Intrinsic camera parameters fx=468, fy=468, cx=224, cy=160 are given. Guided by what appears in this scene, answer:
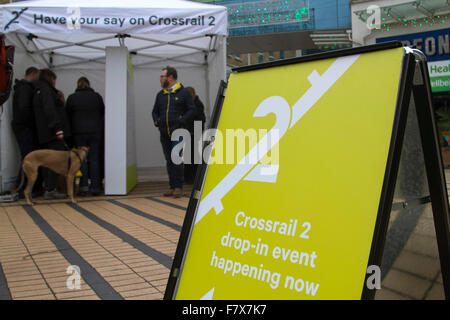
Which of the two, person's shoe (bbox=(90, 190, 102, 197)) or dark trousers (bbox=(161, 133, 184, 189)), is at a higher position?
dark trousers (bbox=(161, 133, 184, 189))

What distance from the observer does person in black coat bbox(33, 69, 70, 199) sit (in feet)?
25.3

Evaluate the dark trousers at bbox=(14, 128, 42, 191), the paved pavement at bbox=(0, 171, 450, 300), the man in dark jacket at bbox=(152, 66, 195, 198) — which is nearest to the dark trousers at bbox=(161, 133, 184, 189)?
the man in dark jacket at bbox=(152, 66, 195, 198)

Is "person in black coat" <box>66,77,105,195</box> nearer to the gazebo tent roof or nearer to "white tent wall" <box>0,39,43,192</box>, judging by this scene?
"white tent wall" <box>0,39,43,192</box>

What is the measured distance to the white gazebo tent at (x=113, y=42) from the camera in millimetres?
7516

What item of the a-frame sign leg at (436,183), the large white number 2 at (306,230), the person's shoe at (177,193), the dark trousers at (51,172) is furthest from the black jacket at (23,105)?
the a-frame sign leg at (436,183)

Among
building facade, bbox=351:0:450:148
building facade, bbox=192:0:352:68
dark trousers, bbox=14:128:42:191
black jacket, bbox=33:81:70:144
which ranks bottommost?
dark trousers, bbox=14:128:42:191

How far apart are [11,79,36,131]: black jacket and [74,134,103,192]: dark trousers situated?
0.87 m

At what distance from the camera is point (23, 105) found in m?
7.92

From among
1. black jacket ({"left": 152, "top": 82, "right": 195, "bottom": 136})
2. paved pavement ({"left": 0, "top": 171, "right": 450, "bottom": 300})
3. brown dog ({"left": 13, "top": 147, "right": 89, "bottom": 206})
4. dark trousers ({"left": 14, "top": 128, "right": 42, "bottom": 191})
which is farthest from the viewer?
dark trousers ({"left": 14, "top": 128, "right": 42, "bottom": 191})

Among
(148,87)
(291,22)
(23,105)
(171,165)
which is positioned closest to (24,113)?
(23,105)

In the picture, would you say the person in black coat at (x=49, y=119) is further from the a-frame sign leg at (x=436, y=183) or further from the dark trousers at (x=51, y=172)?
the a-frame sign leg at (x=436, y=183)

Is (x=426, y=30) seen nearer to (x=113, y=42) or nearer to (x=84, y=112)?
(x=113, y=42)

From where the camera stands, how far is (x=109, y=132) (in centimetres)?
822

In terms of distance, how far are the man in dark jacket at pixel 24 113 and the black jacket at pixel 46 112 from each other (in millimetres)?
213
